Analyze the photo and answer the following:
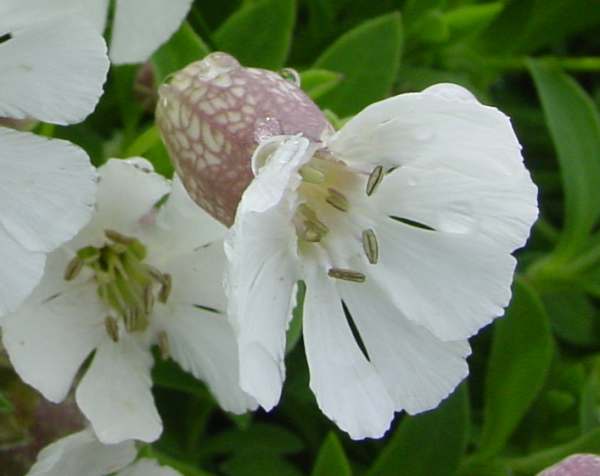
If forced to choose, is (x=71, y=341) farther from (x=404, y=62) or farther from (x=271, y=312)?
(x=404, y=62)

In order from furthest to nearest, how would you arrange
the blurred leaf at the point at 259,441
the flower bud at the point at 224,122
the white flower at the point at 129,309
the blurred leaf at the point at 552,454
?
the blurred leaf at the point at 259,441 < the blurred leaf at the point at 552,454 < the white flower at the point at 129,309 < the flower bud at the point at 224,122

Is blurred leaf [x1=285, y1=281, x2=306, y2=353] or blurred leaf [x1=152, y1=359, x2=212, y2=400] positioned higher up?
blurred leaf [x1=285, y1=281, x2=306, y2=353]

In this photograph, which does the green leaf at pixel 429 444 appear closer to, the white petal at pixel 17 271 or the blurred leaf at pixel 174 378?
the blurred leaf at pixel 174 378

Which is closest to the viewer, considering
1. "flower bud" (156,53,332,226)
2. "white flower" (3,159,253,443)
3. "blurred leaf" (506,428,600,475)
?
"flower bud" (156,53,332,226)

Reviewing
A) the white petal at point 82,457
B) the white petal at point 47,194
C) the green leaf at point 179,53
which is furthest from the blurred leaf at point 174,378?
the white petal at point 47,194

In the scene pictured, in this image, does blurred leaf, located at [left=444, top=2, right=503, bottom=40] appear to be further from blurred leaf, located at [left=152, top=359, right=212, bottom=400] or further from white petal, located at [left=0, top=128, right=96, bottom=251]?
white petal, located at [left=0, top=128, right=96, bottom=251]

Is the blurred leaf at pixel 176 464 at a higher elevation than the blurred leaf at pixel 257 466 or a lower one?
higher

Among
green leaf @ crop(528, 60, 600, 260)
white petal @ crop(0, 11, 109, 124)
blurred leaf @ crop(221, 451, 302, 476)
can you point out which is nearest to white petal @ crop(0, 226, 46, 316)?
white petal @ crop(0, 11, 109, 124)

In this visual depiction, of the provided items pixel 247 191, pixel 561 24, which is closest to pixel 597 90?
pixel 561 24
